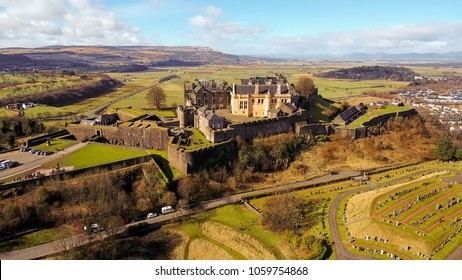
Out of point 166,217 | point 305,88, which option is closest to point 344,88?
point 305,88

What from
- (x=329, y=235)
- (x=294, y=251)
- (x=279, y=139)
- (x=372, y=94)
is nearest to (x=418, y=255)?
(x=329, y=235)

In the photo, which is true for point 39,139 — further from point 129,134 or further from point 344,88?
point 344,88

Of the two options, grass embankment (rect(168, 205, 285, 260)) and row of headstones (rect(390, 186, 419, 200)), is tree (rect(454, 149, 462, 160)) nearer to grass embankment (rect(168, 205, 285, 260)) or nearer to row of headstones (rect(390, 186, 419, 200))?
row of headstones (rect(390, 186, 419, 200))

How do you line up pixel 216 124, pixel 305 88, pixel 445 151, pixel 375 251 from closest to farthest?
pixel 375 251 → pixel 216 124 → pixel 445 151 → pixel 305 88

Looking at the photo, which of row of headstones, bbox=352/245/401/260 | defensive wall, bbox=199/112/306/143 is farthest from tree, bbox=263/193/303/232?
defensive wall, bbox=199/112/306/143

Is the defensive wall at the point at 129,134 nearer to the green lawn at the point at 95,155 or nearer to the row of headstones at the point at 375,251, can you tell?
the green lawn at the point at 95,155

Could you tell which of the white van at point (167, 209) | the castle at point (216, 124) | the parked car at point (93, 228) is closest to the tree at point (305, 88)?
the castle at point (216, 124)
